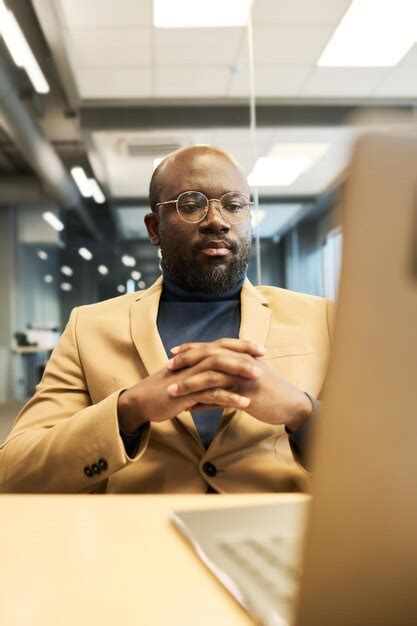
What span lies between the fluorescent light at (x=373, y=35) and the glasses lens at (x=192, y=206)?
2708 mm

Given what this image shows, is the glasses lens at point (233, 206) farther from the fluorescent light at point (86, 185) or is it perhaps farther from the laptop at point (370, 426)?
the fluorescent light at point (86, 185)

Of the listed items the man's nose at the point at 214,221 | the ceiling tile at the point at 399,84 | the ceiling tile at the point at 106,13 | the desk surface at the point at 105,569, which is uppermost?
the ceiling tile at the point at 106,13

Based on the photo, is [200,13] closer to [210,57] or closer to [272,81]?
[210,57]

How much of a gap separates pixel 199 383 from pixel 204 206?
57cm

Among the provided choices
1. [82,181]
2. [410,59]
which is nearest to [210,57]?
[410,59]

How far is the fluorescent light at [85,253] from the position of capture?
19.4ft

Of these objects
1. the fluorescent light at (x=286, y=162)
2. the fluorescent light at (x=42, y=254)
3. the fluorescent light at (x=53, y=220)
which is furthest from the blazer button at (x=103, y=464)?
the fluorescent light at (x=42, y=254)

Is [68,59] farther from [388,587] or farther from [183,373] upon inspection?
[388,587]

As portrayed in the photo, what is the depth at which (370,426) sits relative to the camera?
28cm

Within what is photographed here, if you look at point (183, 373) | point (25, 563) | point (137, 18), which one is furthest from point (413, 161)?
point (137, 18)

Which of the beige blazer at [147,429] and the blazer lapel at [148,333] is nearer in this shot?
the beige blazer at [147,429]

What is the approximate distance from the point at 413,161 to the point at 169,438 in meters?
0.97

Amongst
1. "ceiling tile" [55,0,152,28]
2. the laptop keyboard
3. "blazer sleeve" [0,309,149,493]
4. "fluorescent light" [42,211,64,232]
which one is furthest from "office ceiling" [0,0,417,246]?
the laptop keyboard

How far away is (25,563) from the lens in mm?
591
